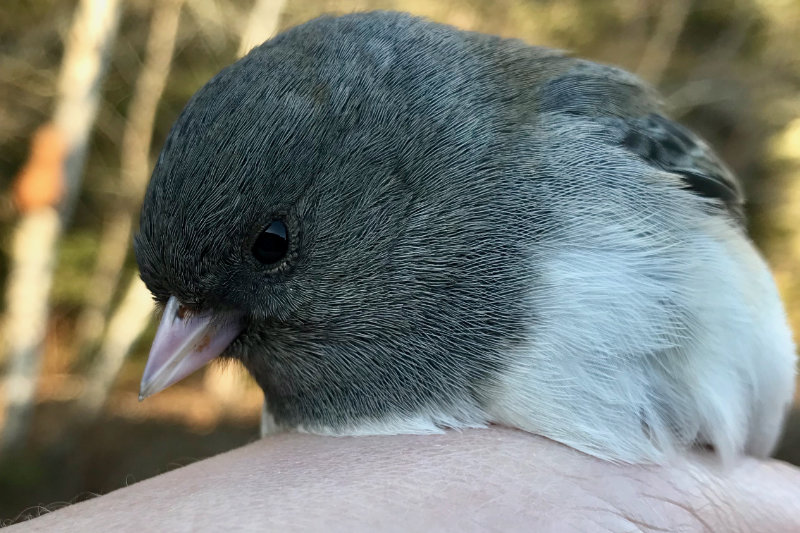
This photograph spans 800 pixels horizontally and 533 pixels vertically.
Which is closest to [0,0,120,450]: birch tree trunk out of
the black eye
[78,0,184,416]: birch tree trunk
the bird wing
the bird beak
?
[78,0,184,416]: birch tree trunk

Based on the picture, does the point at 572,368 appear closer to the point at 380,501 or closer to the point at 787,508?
the point at 380,501

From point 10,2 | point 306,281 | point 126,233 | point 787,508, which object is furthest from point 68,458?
Result: point 787,508

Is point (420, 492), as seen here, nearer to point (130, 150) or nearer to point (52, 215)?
point (52, 215)

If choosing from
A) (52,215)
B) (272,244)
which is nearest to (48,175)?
(52,215)

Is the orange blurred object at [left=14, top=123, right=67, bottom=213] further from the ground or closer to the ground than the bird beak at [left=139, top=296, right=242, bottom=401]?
further from the ground

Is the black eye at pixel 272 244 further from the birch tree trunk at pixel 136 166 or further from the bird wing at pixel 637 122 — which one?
the birch tree trunk at pixel 136 166

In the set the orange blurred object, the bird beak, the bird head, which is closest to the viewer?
the bird head

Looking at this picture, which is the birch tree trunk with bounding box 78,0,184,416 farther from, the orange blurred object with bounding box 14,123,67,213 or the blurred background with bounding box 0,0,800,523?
the orange blurred object with bounding box 14,123,67,213

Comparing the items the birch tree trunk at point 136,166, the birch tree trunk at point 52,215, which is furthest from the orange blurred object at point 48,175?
the birch tree trunk at point 136,166
